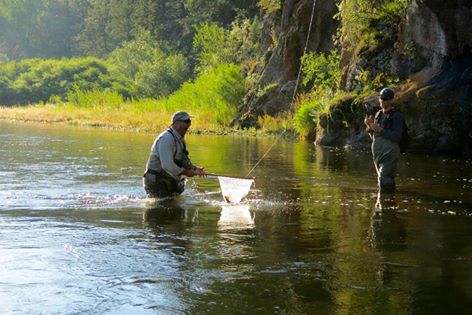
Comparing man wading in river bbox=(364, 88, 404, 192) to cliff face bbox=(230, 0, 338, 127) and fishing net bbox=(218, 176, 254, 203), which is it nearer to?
fishing net bbox=(218, 176, 254, 203)

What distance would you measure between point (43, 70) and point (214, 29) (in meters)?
32.0

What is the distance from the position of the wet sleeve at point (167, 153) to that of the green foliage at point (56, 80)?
56021mm

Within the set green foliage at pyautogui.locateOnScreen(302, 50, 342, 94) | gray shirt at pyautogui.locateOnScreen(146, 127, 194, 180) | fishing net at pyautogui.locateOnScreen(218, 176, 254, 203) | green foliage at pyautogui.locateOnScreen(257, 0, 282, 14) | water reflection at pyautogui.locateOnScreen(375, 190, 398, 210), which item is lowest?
water reflection at pyautogui.locateOnScreen(375, 190, 398, 210)

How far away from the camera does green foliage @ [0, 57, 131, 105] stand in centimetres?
7050

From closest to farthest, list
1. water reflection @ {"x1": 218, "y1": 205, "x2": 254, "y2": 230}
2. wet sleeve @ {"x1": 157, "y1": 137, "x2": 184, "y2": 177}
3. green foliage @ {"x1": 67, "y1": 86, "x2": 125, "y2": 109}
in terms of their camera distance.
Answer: water reflection @ {"x1": 218, "y1": 205, "x2": 254, "y2": 230} < wet sleeve @ {"x1": 157, "y1": 137, "x2": 184, "y2": 177} < green foliage @ {"x1": 67, "y1": 86, "x2": 125, "y2": 109}

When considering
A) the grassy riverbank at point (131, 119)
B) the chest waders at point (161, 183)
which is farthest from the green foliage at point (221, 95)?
the chest waders at point (161, 183)

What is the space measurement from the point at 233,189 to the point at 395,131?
283 cm

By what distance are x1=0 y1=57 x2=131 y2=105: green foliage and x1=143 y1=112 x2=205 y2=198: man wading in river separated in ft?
182

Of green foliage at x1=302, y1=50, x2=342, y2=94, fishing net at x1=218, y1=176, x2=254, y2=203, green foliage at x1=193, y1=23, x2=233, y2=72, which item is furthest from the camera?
green foliage at x1=193, y1=23, x2=233, y2=72

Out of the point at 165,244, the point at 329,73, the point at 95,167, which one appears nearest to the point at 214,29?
the point at 329,73

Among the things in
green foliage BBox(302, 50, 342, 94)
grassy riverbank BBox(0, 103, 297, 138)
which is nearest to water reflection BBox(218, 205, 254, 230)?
grassy riverbank BBox(0, 103, 297, 138)

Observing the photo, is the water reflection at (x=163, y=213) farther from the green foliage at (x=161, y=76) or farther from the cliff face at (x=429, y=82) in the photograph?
the green foliage at (x=161, y=76)

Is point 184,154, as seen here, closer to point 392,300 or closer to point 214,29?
point 392,300

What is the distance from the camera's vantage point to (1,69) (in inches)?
3191
